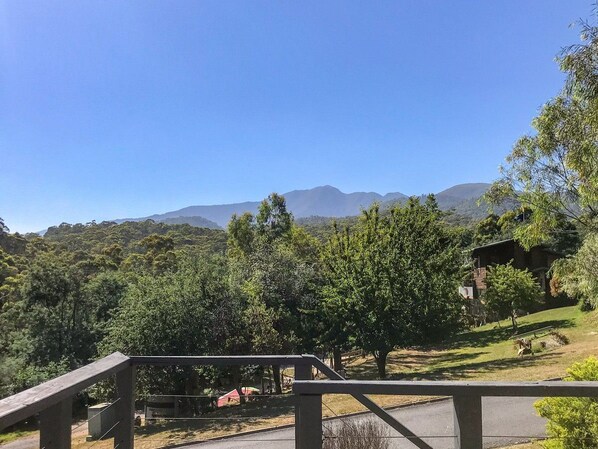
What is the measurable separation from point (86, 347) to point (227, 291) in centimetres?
1258

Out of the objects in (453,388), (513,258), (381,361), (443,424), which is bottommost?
(381,361)

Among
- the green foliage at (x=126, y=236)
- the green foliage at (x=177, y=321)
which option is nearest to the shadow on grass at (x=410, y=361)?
the green foliage at (x=177, y=321)

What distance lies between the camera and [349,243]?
2045 centimetres

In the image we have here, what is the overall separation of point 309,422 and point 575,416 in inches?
146

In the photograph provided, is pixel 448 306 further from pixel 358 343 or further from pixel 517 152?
pixel 517 152

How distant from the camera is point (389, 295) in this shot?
16.9 meters

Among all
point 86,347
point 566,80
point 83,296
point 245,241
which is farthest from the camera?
point 245,241

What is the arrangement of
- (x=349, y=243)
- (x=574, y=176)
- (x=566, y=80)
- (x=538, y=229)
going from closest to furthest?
(x=566, y=80) → (x=574, y=176) → (x=538, y=229) → (x=349, y=243)

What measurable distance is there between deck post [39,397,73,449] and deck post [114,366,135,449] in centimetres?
74

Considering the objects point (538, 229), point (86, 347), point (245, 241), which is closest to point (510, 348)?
point (538, 229)

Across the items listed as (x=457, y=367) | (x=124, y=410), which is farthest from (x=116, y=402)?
(x=457, y=367)

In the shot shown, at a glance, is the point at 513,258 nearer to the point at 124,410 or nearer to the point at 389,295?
the point at 389,295

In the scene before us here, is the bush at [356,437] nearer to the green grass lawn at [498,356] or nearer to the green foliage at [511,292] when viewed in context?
the green grass lawn at [498,356]

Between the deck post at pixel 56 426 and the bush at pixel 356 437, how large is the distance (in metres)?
1.51
